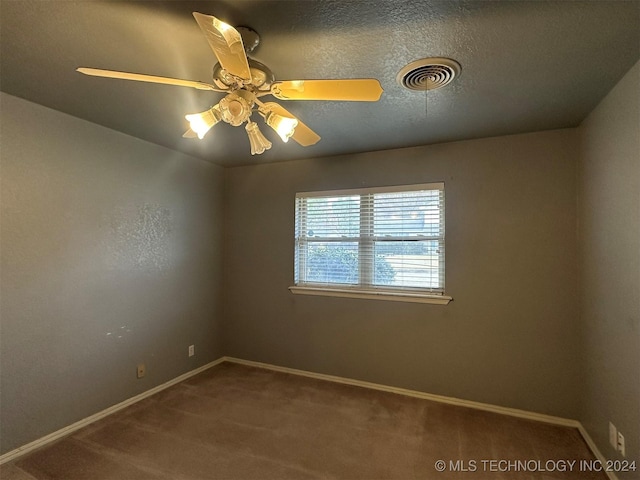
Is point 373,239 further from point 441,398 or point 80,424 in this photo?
point 80,424

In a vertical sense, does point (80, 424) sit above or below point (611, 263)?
below

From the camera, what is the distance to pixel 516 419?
2570 mm

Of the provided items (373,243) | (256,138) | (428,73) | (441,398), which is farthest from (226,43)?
(441,398)

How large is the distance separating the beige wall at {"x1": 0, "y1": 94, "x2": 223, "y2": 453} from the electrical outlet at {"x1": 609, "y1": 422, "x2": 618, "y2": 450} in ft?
11.5

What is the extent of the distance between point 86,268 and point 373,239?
2483 mm

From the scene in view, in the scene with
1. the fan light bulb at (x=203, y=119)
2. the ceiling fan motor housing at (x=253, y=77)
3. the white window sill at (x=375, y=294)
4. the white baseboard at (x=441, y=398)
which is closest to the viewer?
the ceiling fan motor housing at (x=253, y=77)

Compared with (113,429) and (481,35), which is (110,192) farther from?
(481,35)

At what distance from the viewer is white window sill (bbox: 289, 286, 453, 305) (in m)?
2.89

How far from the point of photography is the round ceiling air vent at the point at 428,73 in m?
1.66

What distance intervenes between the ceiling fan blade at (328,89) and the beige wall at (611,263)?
1451 millimetres

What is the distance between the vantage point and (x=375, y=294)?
312cm

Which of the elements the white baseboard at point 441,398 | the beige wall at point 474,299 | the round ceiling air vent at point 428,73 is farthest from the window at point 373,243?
the round ceiling air vent at point 428,73

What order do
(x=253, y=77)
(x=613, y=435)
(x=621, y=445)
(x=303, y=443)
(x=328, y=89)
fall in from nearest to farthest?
→ (x=328, y=89) → (x=253, y=77) → (x=621, y=445) → (x=613, y=435) → (x=303, y=443)

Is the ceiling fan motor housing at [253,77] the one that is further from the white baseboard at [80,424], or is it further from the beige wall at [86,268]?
the white baseboard at [80,424]
